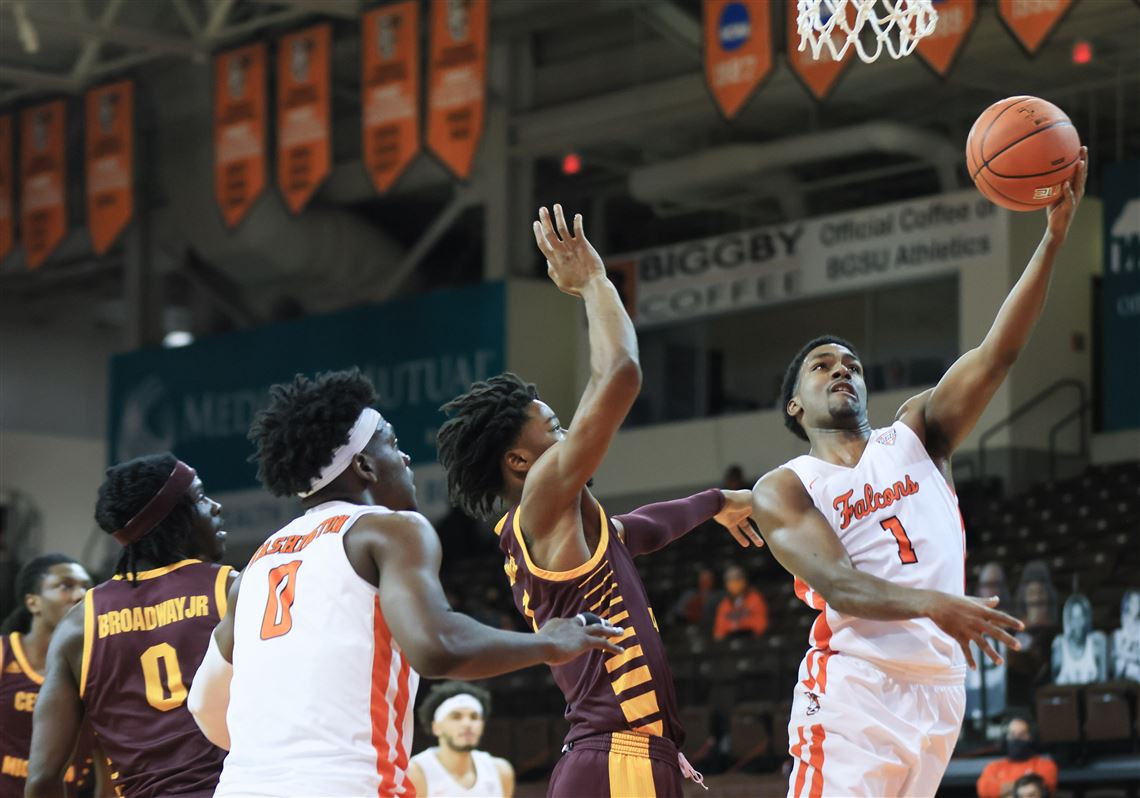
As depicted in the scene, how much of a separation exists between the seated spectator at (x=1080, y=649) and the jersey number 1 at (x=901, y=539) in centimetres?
656

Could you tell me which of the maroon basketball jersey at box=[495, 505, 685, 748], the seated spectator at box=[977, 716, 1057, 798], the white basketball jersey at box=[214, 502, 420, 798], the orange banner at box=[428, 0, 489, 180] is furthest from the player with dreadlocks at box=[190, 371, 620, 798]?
the orange banner at box=[428, 0, 489, 180]

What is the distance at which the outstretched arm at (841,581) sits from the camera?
4230mm

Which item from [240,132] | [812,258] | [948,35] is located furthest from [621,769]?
[240,132]

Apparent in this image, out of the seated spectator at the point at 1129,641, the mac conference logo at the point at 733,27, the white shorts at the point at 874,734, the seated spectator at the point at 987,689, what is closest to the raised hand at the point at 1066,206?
the white shorts at the point at 874,734

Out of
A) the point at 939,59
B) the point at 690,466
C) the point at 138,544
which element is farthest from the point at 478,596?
the point at 138,544

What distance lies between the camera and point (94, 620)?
192 inches

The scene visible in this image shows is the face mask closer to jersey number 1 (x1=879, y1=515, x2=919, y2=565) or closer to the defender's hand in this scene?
jersey number 1 (x1=879, y1=515, x2=919, y2=565)

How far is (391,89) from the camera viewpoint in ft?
59.6

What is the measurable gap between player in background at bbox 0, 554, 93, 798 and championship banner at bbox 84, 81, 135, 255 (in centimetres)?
1448

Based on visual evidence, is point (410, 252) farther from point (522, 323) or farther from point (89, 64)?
point (89, 64)

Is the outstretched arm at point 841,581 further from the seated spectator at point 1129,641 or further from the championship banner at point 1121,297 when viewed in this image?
the championship banner at point 1121,297

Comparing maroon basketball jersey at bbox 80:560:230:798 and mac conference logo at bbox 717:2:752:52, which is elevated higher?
mac conference logo at bbox 717:2:752:52

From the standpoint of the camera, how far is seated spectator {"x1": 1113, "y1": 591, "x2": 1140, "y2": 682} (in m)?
10.7

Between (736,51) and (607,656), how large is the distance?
1131 cm
